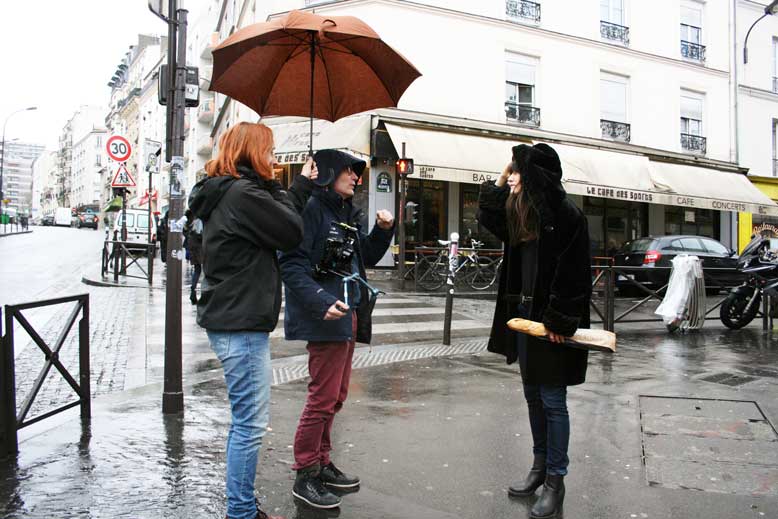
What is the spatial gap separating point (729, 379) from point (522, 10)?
51.2 ft

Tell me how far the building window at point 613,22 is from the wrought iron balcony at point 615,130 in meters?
2.66

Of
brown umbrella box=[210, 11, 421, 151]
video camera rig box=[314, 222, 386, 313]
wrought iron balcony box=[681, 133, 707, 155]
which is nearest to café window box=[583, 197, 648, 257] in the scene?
wrought iron balcony box=[681, 133, 707, 155]

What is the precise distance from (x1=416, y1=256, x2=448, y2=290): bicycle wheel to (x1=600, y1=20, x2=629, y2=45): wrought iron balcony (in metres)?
10.7

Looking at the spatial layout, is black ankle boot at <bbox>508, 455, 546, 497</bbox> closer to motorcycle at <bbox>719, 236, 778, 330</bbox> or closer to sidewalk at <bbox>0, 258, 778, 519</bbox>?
sidewalk at <bbox>0, 258, 778, 519</bbox>

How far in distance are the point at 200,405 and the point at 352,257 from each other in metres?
2.26

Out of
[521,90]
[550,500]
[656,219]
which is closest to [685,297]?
[550,500]

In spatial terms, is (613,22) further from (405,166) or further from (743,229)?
(405,166)

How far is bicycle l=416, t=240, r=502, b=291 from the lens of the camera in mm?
14695

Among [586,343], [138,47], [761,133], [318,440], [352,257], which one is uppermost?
[138,47]

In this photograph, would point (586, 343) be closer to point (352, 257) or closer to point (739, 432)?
point (352, 257)

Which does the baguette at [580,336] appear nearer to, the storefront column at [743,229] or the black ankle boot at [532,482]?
the black ankle boot at [532,482]

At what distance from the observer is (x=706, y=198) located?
2033 cm

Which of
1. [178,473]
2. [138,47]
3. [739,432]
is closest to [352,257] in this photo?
[178,473]

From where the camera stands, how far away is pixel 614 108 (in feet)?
68.4
